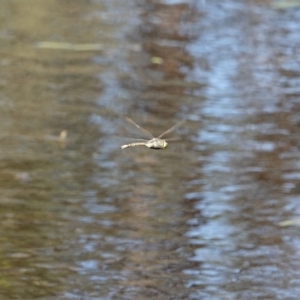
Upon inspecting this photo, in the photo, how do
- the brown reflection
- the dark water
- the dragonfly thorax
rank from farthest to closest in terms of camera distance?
1. the brown reflection
2. the dark water
3. the dragonfly thorax

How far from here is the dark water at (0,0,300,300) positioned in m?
2.00

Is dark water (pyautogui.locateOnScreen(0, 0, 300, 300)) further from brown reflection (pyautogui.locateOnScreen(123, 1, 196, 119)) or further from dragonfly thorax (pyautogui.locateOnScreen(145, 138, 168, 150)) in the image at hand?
dragonfly thorax (pyautogui.locateOnScreen(145, 138, 168, 150))

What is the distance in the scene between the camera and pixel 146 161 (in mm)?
2648

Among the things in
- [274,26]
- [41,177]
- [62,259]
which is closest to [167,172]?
[41,177]

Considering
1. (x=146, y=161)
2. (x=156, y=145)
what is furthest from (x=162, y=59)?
(x=156, y=145)

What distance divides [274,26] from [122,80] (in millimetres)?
1361

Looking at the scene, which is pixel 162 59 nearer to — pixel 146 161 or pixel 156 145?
pixel 146 161

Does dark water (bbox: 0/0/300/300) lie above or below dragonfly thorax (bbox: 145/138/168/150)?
below

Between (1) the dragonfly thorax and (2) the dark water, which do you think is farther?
(2) the dark water

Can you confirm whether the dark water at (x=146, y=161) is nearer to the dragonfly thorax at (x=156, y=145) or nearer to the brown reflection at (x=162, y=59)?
the brown reflection at (x=162, y=59)

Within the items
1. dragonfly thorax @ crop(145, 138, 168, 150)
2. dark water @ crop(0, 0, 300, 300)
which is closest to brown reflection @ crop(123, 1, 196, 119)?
dark water @ crop(0, 0, 300, 300)

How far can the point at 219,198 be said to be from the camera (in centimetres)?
239

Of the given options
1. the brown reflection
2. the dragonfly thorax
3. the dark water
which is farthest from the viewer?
the brown reflection

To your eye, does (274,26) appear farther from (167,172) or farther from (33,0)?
(167,172)
